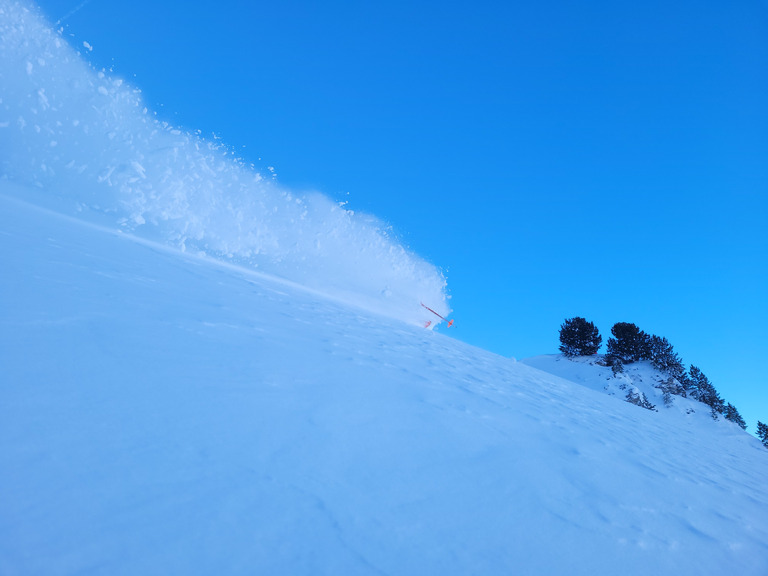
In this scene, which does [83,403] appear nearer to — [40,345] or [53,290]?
[40,345]

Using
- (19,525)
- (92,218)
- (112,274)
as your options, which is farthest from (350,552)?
(92,218)

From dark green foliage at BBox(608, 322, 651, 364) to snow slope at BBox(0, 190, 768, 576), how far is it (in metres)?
29.4

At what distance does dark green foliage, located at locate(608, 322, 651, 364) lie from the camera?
28.2 metres

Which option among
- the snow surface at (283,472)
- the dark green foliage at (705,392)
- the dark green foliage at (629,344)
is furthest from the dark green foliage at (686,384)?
the snow surface at (283,472)

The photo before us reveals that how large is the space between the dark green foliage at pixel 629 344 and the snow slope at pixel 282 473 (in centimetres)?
2936

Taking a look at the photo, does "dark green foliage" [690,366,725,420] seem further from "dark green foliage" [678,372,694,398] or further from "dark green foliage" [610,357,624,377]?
"dark green foliage" [610,357,624,377]

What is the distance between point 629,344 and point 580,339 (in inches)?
138

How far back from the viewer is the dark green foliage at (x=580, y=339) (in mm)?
29672

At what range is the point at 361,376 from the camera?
373 centimetres

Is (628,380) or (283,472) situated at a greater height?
(628,380)

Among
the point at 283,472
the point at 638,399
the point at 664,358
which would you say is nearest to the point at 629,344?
the point at 664,358

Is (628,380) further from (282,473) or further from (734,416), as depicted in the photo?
(282,473)

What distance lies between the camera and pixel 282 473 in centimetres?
172

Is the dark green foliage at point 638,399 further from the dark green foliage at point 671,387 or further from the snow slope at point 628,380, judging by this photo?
the dark green foliage at point 671,387
